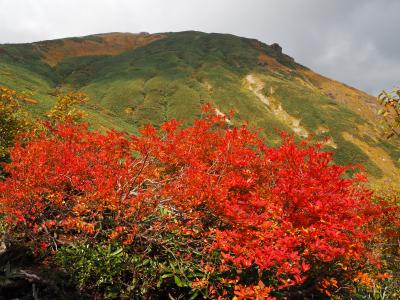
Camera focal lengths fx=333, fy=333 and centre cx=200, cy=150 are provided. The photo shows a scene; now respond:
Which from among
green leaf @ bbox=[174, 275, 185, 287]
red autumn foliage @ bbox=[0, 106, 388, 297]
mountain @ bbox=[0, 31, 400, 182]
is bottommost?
green leaf @ bbox=[174, 275, 185, 287]

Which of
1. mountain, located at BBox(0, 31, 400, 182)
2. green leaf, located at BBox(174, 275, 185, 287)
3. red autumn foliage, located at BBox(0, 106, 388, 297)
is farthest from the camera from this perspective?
mountain, located at BBox(0, 31, 400, 182)

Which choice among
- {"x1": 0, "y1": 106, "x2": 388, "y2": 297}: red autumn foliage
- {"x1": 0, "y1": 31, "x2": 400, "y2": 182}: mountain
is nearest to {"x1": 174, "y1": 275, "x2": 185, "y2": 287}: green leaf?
{"x1": 0, "y1": 106, "x2": 388, "y2": 297}: red autumn foliage

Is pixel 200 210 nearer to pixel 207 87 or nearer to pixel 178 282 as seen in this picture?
pixel 178 282

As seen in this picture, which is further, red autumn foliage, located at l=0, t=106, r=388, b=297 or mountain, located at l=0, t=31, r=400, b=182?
mountain, located at l=0, t=31, r=400, b=182

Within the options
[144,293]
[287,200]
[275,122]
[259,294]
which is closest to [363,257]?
[287,200]

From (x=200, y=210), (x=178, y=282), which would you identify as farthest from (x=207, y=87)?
(x=178, y=282)

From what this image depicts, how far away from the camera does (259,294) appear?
12.2 m

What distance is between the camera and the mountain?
100688 millimetres

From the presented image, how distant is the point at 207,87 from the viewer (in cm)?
11944

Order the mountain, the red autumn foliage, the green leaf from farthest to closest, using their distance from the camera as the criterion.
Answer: the mountain
the red autumn foliage
the green leaf

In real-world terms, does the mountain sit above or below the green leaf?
above

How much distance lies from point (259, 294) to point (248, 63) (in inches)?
5648

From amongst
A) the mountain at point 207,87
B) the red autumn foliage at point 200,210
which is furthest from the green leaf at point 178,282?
the mountain at point 207,87

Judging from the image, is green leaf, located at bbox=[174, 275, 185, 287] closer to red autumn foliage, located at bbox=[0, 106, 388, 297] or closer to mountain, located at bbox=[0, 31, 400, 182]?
red autumn foliage, located at bbox=[0, 106, 388, 297]
